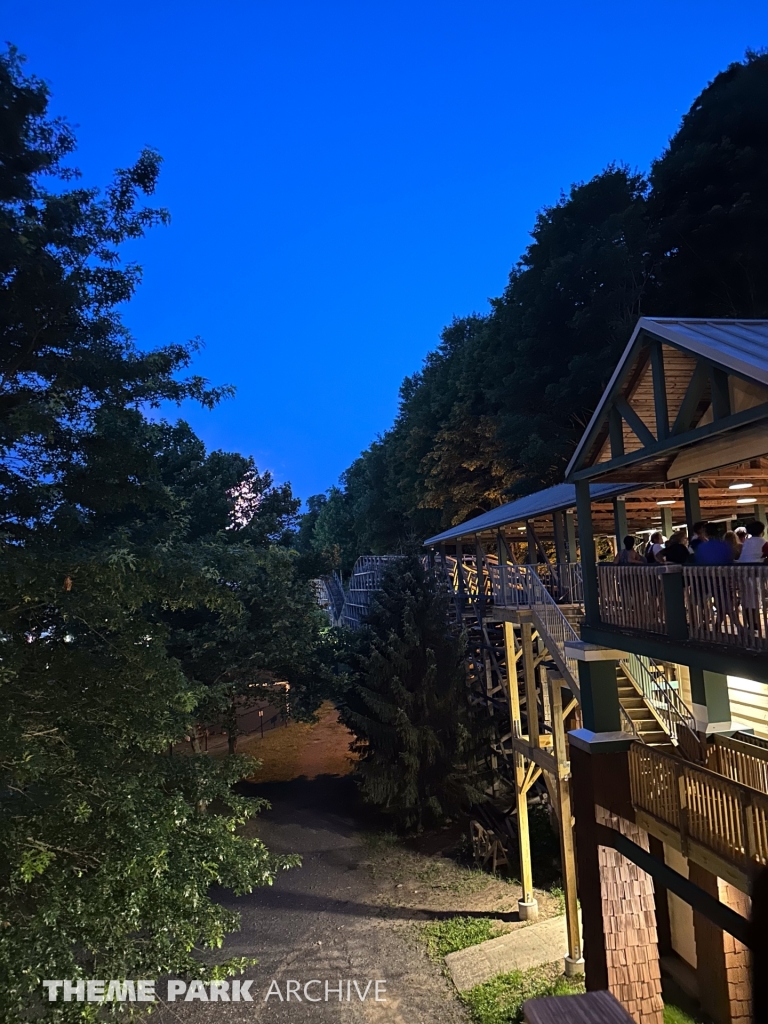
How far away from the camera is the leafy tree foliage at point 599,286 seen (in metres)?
26.1

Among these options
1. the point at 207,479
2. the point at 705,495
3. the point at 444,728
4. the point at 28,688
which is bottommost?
the point at 444,728

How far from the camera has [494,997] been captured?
35.8ft

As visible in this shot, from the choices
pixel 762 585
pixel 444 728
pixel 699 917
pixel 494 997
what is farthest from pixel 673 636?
pixel 444 728

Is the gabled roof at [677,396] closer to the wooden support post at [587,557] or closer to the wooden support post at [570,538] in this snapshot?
the wooden support post at [587,557]

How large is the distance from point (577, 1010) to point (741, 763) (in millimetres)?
6325

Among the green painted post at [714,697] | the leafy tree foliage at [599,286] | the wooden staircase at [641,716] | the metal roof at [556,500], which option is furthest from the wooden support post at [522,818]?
the leafy tree foliage at [599,286]

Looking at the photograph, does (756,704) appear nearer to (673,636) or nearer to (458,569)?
(673,636)

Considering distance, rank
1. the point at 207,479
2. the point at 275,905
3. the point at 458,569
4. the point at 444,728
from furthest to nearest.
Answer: the point at 458,569
the point at 207,479
the point at 444,728
the point at 275,905

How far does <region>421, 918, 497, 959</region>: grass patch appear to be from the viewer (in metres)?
12.5

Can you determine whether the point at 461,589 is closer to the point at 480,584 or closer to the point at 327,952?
the point at 480,584

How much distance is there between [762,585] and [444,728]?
13414mm

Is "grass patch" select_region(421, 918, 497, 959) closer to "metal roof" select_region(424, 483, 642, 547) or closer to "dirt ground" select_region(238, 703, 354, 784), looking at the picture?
"dirt ground" select_region(238, 703, 354, 784)

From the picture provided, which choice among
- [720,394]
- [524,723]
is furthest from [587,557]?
[524,723]

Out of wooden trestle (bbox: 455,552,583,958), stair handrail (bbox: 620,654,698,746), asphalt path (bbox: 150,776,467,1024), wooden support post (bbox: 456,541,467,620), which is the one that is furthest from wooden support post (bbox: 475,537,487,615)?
stair handrail (bbox: 620,654,698,746)
